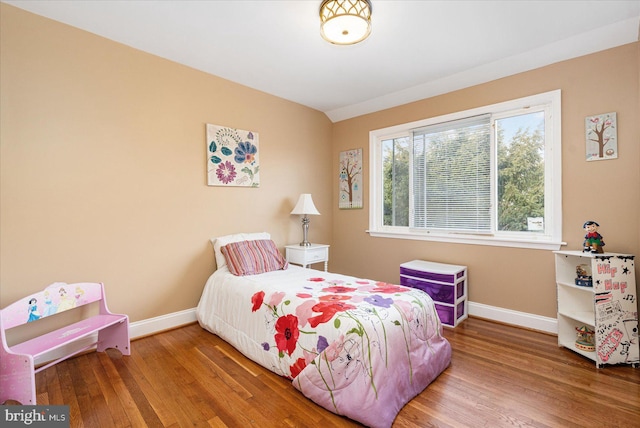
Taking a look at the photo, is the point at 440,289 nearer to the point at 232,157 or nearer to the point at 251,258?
the point at 251,258

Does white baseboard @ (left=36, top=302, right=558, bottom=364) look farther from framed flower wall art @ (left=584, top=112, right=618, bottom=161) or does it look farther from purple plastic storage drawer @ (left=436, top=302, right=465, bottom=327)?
framed flower wall art @ (left=584, top=112, right=618, bottom=161)

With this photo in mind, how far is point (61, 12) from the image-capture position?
6.99ft

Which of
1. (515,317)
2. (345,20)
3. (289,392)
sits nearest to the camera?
(289,392)

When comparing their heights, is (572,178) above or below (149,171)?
below

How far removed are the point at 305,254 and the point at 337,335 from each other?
1813 mm

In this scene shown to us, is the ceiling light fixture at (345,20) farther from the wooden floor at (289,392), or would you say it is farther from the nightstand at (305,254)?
the wooden floor at (289,392)

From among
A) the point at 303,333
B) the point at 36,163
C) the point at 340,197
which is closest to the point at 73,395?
the point at 303,333

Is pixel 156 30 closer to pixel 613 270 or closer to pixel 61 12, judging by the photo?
pixel 61 12

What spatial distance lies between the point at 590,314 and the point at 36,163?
439 centimetres

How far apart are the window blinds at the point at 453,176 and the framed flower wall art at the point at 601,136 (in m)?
0.77

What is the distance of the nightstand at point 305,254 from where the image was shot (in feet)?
11.5

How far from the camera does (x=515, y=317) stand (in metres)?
2.86

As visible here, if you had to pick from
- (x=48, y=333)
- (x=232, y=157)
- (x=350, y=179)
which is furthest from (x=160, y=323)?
(x=350, y=179)

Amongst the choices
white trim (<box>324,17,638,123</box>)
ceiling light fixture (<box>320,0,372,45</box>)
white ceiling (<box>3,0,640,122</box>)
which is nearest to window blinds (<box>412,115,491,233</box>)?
white trim (<box>324,17,638,123</box>)
